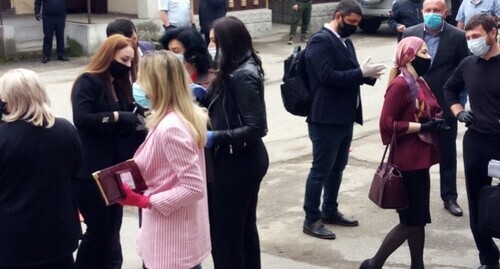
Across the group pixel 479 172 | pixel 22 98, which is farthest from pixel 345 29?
pixel 22 98

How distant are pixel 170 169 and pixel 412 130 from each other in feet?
6.60

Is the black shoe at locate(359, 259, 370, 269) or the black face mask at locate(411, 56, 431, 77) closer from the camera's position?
the black face mask at locate(411, 56, 431, 77)

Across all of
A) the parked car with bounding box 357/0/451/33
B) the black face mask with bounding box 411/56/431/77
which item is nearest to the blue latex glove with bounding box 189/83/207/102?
the black face mask with bounding box 411/56/431/77

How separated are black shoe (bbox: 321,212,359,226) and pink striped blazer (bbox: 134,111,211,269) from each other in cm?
281

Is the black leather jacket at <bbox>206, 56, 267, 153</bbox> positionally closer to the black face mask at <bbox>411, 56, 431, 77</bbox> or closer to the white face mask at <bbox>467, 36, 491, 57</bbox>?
the black face mask at <bbox>411, 56, 431, 77</bbox>

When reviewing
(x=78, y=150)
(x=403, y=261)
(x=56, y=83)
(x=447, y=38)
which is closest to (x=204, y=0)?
(x=56, y=83)

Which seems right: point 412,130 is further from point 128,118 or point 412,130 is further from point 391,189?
point 128,118

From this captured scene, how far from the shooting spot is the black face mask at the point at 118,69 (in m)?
5.74

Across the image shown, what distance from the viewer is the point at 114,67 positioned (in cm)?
575

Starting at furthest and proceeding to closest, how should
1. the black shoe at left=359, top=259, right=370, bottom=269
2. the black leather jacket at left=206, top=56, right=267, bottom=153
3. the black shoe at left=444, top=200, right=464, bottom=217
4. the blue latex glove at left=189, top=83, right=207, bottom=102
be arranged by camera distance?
the black shoe at left=444, top=200, right=464, bottom=217
the black shoe at left=359, top=259, right=370, bottom=269
the blue latex glove at left=189, top=83, right=207, bottom=102
the black leather jacket at left=206, top=56, right=267, bottom=153

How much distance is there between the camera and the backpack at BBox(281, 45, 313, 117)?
6.70 m

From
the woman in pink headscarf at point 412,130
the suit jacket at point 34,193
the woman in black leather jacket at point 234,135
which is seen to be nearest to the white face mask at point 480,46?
the woman in pink headscarf at point 412,130

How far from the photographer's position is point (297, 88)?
671 centimetres

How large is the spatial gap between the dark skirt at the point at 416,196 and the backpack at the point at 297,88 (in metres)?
1.16
